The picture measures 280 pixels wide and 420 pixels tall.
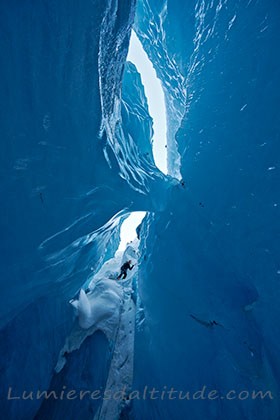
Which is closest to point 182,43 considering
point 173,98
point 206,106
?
point 173,98

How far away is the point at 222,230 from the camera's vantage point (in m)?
2.96

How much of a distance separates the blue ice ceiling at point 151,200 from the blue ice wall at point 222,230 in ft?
0.07

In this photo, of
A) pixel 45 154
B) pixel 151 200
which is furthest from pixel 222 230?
pixel 45 154

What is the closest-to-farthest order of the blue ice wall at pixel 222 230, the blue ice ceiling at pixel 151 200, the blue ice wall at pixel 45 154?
1. the blue ice wall at pixel 45 154
2. the blue ice ceiling at pixel 151 200
3. the blue ice wall at pixel 222 230

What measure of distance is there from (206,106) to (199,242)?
2.42m

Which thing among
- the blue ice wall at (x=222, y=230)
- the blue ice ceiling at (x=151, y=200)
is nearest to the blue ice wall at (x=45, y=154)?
the blue ice ceiling at (x=151, y=200)

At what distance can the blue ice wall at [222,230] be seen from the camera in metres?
2.29

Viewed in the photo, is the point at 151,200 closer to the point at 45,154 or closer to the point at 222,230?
the point at 222,230

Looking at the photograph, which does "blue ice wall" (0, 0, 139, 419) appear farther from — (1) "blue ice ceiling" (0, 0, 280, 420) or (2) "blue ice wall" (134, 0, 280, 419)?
(2) "blue ice wall" (134, 0, 280, 419)

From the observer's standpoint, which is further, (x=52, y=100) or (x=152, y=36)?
(x=152, y=36)

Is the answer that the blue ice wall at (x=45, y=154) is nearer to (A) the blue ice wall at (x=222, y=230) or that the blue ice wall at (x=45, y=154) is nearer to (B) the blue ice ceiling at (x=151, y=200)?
(B) the blue ice ceiling at (x=151, y=200)

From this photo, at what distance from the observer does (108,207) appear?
384cm

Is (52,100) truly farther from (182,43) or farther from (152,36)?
(152,36)

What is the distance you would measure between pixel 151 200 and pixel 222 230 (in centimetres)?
237
